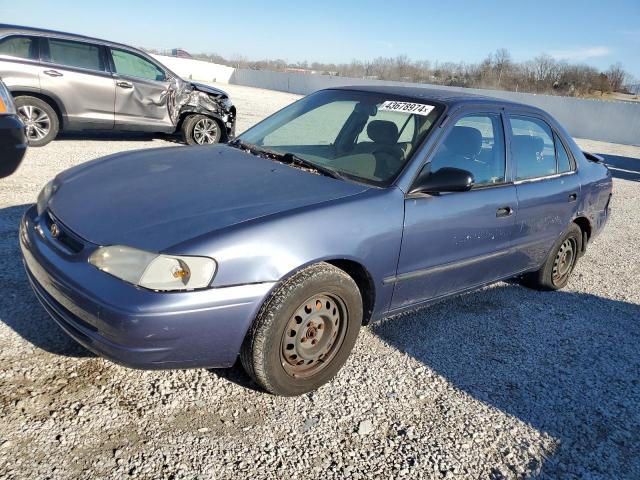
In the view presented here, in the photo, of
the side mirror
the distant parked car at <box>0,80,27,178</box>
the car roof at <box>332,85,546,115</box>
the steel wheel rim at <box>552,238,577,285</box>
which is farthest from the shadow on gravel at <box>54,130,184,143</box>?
the side mirror

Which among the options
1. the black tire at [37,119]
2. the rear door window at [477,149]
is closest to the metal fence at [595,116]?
the black tire at [37,119]

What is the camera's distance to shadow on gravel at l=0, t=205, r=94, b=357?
279 centimetres

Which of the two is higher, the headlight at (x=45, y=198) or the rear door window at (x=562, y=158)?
the rear door window at (x=562, y=158)

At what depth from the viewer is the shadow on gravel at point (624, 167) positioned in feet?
39.9

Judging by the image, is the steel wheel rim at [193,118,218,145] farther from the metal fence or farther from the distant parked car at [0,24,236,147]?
the metal fence

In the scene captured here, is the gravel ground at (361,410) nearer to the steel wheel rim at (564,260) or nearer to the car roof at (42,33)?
the steel wheel rim at (564,260)

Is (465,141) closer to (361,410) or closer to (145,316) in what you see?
(361,410)

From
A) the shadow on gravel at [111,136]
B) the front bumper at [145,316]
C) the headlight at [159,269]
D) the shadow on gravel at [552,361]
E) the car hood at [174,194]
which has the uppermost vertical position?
the car hood at [174,194]

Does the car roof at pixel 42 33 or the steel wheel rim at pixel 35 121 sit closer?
the car roof at pixel 42 33

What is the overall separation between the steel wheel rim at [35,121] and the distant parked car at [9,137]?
8.34 feet

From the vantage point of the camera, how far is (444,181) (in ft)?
9.76

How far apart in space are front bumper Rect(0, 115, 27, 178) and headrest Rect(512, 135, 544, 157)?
4.36 metres

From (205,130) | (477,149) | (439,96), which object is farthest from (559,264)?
(205,130)

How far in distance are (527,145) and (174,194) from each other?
264 cm
